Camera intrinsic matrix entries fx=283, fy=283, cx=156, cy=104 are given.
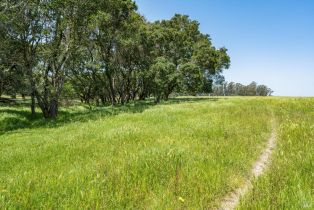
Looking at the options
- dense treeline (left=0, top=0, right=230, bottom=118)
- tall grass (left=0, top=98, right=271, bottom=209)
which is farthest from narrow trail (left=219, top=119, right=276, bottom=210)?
dense treeline (left=0, top=0, right=230, bottom=118)

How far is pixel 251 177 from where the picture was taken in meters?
7.11

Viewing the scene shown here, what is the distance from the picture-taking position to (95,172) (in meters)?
7.18

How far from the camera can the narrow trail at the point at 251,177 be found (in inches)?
229

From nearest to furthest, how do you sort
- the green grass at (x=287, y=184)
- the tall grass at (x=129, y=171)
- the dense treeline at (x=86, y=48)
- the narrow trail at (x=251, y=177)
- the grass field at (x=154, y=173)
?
the green grass at (x=287, y=184) < the grass field at (x=154, y=173) < the tall grass at (x=129, y=171) < the narrow trail at (x=251, y=177) < the dense treeline at (x=86, y=48)

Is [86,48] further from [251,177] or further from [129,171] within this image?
[251,177]

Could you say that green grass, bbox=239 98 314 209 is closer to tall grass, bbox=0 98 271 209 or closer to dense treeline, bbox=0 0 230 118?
tall grass, bbox=0 98 271 209

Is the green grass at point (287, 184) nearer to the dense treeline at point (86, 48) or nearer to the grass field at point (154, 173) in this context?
the grass field at point (154, 173)

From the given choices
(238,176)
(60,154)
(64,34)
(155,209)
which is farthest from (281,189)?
(64,34)

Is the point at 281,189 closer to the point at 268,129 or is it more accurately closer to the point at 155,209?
the point at 155,209

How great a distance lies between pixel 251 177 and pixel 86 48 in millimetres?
35739

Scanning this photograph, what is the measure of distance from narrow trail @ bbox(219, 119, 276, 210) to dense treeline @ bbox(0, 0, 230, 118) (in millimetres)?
17841

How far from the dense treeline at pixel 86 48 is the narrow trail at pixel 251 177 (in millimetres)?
17841

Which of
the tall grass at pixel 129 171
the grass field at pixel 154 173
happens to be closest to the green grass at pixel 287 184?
the grass field at pixel 154 173

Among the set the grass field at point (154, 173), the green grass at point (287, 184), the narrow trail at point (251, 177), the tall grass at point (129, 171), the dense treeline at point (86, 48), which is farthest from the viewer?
the dense treeline at point (86, 48)
